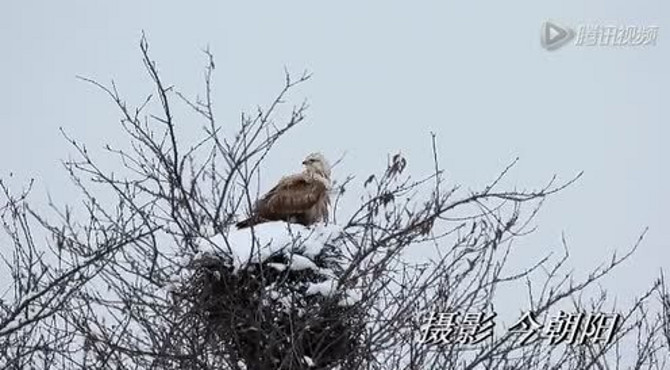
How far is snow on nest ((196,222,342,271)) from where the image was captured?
4.98 meters

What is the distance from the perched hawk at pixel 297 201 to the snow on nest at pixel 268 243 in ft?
2.12

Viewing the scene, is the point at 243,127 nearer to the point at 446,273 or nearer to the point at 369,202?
the point at 369,202

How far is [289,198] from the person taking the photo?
19.8ft

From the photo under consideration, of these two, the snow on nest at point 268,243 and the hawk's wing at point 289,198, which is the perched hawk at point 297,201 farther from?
the snow on nest at point 268,243

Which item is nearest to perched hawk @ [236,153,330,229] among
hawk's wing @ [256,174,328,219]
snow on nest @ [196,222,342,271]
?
hawk's wing @ [256,174,328,219]

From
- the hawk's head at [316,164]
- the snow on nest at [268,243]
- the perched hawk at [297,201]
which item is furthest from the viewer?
the hawk's head at [316,164]

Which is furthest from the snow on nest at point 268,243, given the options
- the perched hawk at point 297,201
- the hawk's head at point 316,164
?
the hawk's head at point 316,164

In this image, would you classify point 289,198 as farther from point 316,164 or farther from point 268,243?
point 268,243

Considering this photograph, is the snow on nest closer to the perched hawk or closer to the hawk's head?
the perched hawk

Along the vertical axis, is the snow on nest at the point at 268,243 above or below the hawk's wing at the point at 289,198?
below

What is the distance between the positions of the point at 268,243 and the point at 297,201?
3.48 feet

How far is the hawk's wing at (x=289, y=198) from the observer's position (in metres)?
6.02

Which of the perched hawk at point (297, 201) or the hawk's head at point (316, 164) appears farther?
the hawk's head at point (316, 164)

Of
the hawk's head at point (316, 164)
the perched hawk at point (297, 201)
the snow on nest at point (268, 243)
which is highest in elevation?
the hawk's head at point (316, 164)
